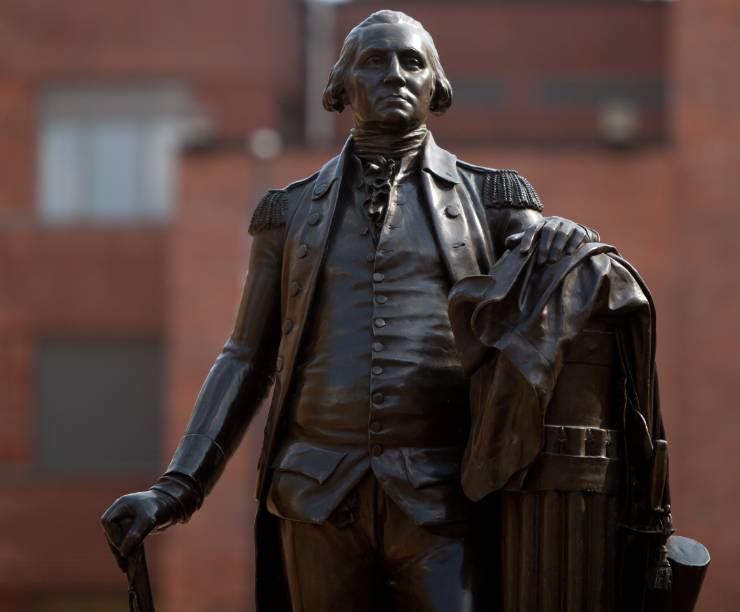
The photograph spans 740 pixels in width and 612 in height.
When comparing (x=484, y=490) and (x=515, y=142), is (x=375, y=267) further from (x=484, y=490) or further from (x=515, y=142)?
(x=515, y=142)

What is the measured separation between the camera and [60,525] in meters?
33.9

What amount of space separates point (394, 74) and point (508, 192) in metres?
0.51

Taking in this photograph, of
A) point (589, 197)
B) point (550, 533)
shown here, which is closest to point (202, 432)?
point (550, 533)

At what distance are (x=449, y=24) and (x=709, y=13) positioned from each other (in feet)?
31.7

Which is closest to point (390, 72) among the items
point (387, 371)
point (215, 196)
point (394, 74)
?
point (394, 74)

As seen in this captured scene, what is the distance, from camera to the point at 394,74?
19.4 ft

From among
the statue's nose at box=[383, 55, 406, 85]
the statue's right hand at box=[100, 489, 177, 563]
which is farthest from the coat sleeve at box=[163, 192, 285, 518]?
the statue's nose at box=[383, 55, 406, 85]

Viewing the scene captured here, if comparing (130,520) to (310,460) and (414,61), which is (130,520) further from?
(414,61)

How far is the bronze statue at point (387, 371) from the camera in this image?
5535 millimetres

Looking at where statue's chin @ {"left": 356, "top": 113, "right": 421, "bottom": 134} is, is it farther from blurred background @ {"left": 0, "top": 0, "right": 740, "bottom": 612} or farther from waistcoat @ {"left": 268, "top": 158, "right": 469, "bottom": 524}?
blurred background @ {"left": 0, "top": 0, "right": 740, "bottom": 612}

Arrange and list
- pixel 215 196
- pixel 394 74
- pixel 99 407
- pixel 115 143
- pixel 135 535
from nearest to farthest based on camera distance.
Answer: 1. pixel 135 535
2. pixel 394 74
3. pixel 215 196
4. pixel 99 407
5. pixel 115 143

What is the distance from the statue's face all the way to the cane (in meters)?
1.47

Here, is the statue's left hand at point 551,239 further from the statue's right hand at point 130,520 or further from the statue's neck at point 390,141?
the statue's right hand at point 130,520

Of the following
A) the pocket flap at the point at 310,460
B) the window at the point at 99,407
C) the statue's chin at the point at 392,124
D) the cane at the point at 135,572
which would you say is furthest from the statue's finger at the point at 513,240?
the window at the point at 99,407
